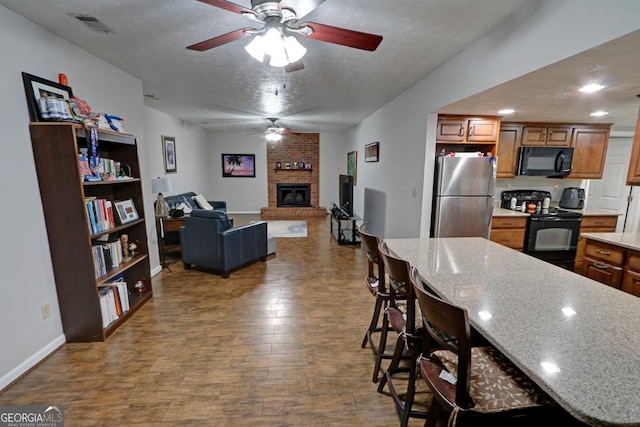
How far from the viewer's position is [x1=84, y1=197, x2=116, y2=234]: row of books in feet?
7.77

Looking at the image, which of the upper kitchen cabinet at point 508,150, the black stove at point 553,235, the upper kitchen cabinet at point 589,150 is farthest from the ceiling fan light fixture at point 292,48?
the upper kitchen cabinet at point 589,150

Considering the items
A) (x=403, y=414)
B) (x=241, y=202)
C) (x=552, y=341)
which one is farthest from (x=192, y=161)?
(x=552, y=341)

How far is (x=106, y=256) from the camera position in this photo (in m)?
2.62

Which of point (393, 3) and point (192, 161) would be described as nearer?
point (393, 3)

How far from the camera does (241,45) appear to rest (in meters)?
2.43

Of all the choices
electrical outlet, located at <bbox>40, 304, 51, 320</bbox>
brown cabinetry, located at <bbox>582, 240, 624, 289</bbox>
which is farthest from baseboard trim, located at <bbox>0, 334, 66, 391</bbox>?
brown cabinetry, located at <bbox>582, 240, 624, 289</bbox>

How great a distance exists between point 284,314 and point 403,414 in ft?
5.02

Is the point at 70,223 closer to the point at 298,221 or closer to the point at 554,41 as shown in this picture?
the point at 554,41

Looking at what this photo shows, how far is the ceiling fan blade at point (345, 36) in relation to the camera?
158 centimetres

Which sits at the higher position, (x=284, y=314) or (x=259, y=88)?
(x=259, y=88)

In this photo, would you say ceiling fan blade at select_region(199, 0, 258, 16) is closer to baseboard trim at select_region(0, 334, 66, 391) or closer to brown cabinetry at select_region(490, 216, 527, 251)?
baseboard trim at select_region(0, 334, 66, 391)

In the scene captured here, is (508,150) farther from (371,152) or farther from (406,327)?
(406,327)

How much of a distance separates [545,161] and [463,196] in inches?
61.7

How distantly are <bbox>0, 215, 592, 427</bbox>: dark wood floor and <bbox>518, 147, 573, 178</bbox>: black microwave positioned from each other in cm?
284
